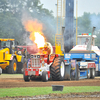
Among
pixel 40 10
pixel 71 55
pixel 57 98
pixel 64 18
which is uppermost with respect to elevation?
pixel 40 10

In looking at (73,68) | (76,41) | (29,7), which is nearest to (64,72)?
(73,68)

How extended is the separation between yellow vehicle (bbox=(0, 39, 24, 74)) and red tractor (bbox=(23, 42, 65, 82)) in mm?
8655

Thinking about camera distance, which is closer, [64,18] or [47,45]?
[47,45]

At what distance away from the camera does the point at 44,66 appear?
21.0m

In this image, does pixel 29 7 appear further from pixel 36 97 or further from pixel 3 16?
pixel 36 97

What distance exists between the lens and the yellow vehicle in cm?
2970

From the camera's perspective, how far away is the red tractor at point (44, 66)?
67.4ft

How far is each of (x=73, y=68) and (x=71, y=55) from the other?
9.78 feet

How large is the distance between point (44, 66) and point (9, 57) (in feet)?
→ 31.6

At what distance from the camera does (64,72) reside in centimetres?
2219

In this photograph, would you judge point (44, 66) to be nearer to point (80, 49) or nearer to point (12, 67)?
point (80, 49)

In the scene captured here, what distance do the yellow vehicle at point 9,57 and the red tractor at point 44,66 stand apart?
8.66 m

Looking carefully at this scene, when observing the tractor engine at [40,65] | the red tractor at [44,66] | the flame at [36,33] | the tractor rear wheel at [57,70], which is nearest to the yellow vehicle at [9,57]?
the flame at [36,33]

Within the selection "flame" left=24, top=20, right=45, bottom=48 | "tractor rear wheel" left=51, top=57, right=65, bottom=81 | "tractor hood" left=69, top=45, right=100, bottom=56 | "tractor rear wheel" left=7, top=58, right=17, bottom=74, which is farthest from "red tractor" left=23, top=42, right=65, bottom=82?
"tractor rear wheel" left=7, top=58, right=17, bottom=74
